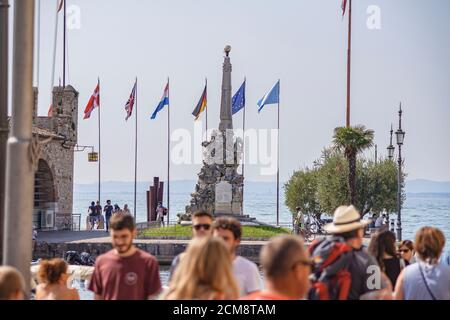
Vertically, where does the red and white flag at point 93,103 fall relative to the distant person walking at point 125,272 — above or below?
above

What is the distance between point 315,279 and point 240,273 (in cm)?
74

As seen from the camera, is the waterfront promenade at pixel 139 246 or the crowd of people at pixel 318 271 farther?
the waterfront promenade at pixel 139 246

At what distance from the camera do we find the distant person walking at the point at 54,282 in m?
8.84

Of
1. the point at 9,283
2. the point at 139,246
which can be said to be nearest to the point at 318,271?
the point at 9,283

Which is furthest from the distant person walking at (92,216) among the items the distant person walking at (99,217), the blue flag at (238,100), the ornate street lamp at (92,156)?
the blue flag at (238,100)

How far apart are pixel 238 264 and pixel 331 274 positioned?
0.90 metres

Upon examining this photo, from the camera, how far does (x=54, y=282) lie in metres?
8.97

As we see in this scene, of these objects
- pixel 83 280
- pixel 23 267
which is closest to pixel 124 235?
pixel 23 267

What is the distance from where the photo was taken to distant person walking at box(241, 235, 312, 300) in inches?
230

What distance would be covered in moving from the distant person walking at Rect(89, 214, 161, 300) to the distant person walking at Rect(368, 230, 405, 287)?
8.64ft

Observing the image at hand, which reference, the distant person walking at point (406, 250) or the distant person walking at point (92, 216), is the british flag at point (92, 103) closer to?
the distant person walking at point (92, 216)

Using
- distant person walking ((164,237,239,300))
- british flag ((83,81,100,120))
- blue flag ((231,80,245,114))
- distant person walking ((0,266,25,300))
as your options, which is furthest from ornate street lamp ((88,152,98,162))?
distant person walking ((164,237,239,300))

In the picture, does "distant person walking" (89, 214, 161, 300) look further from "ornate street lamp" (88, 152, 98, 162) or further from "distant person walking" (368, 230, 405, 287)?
"ornate street lamp" (88, 152, 98, 162)

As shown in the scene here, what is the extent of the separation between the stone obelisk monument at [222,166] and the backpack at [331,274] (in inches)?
1534
